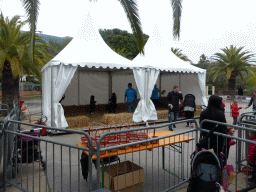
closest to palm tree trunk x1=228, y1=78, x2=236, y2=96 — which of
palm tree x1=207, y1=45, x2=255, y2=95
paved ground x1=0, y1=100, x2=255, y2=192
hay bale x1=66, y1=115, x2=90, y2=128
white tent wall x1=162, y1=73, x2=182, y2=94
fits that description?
palm tree x1=207, y1=45, x2=255, y2=95

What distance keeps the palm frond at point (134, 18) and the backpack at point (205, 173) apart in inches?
113

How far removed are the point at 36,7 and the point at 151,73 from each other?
5.85 m

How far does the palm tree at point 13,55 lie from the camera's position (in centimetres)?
1080

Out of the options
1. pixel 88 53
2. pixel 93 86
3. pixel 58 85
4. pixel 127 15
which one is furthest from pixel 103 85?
pixel 127 15

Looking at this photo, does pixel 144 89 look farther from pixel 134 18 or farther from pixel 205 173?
pixel 205 173

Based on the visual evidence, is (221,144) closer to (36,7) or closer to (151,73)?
(36,7)

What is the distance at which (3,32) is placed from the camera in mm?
11297

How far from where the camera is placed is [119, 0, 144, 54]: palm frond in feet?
16.1

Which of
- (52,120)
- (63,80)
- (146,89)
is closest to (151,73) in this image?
(146,89)

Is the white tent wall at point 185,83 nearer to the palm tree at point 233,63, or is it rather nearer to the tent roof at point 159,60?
the tent roof at point 159,60

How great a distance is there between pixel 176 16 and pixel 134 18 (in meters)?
2.35

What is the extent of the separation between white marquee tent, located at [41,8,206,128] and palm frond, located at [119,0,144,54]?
3.83 m

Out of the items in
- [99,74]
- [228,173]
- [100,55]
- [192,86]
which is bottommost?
[228,173]

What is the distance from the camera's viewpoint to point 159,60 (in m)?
10.8
